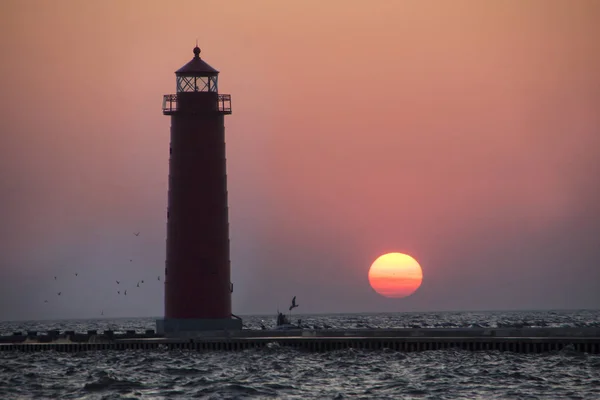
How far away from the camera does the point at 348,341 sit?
61.8 metres

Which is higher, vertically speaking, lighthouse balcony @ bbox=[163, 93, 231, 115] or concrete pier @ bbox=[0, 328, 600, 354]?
lighthouse balcony @ bbox=[163, 93, 231, 115]

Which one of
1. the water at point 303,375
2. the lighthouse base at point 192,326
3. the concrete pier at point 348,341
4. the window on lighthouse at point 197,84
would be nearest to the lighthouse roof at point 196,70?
the window on lighthouse at point 197,84

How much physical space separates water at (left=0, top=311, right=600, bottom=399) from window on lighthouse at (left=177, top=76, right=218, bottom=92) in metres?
15.0

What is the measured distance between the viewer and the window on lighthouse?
65.2m

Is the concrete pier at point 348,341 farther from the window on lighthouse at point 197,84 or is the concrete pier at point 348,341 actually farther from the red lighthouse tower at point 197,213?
the window on lighthouse at point 197,84

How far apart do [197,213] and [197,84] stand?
24.7 feet

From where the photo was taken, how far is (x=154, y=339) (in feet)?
212

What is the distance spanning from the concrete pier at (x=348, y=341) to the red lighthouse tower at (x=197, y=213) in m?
1.89

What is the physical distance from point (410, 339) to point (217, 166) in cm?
1472

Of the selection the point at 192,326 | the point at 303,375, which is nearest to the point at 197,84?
the point at 192,326

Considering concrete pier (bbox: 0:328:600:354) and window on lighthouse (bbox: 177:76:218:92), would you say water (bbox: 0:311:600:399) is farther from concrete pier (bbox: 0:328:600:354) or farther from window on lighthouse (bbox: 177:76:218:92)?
Result: window on lighthouse (bbox: 177:76:218:92)

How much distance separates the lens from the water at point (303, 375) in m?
45.5

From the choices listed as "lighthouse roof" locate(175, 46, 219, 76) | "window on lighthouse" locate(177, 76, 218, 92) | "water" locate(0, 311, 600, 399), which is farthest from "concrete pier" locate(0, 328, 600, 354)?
"lighthouse roof" locate(175, 46, 219, 76)

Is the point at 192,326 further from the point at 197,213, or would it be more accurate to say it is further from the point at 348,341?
the point at 348,341
